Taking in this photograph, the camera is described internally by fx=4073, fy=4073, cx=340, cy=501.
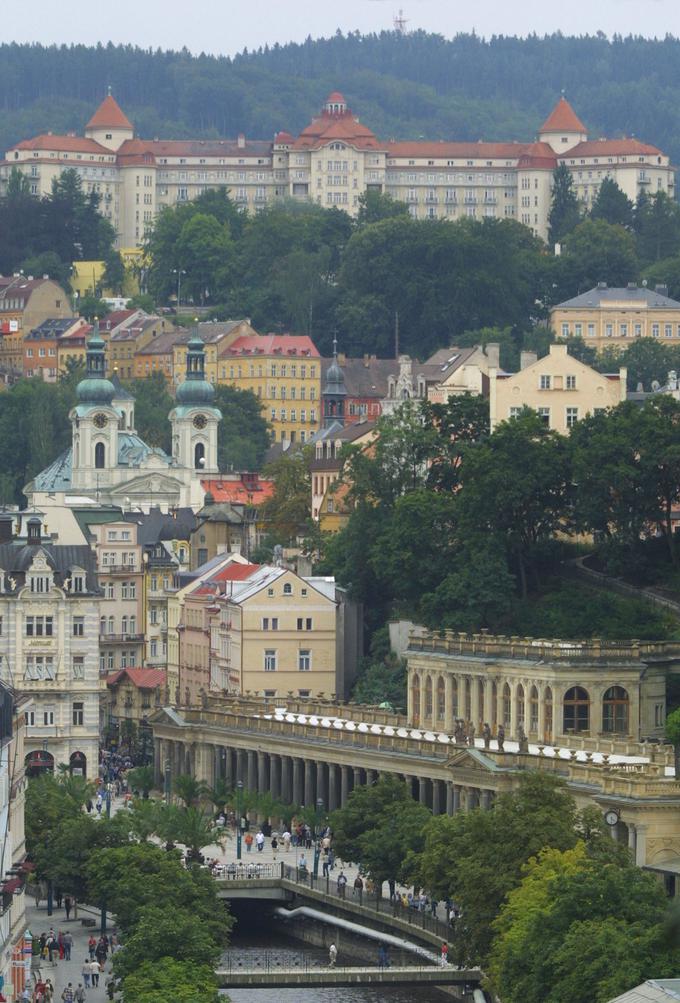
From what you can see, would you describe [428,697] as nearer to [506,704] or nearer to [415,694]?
[415,694]

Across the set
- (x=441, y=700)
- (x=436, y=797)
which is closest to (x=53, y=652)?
(x=441, y=700)

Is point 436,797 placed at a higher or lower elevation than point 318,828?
higher

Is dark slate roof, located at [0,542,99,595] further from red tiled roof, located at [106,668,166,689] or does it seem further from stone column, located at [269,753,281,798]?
stone column, located at [269,753,281,798]

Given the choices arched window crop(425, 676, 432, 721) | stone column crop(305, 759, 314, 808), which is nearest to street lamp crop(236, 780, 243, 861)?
stone column crop(305, 759, 314, 808)

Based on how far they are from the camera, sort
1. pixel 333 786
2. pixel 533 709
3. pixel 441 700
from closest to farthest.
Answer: pixel 533 709 → pixel 333 786 → pixel 441 700

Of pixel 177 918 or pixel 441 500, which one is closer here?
pixel 177 918

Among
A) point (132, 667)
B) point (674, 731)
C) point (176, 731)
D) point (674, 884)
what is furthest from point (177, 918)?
point (132, 667)

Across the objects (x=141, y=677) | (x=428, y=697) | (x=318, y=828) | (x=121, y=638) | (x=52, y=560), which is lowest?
(x=318, y=828)

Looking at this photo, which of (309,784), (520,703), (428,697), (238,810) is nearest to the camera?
(520,703)

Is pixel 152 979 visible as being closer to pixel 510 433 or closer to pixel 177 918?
pixel 177 918
